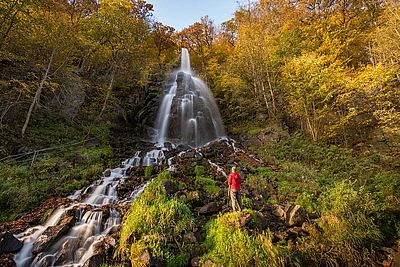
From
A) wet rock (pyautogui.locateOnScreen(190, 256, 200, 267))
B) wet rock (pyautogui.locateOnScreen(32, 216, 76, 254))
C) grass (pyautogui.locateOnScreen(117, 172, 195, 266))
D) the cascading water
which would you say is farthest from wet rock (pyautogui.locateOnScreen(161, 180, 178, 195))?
the cascading water

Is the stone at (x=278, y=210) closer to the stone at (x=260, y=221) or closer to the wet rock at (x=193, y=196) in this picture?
the stone at (x=260, y=221)

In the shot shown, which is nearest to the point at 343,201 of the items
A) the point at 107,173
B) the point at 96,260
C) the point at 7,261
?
the point at 96,260

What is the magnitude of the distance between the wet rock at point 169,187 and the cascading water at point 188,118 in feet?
32.7

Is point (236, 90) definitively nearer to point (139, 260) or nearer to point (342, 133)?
point (342, 133)

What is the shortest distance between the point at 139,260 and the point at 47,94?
16.3 metres

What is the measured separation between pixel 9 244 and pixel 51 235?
1002 millimetres

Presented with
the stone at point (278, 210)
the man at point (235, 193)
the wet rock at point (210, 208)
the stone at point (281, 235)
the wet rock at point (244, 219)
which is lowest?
the stone at point (278, 210)

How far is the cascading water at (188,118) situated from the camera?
20.1 meters

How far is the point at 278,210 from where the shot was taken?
8008 millimetres

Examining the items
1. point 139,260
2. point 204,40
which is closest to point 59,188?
point 139,260

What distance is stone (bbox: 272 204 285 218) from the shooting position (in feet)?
25.5

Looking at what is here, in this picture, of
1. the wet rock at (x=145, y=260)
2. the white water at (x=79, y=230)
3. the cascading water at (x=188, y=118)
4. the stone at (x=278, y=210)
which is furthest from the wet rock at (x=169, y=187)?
the cascading water at (x=188, y=118)

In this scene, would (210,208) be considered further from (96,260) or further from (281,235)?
(96,260)

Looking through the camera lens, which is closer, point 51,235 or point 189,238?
point 189,238
